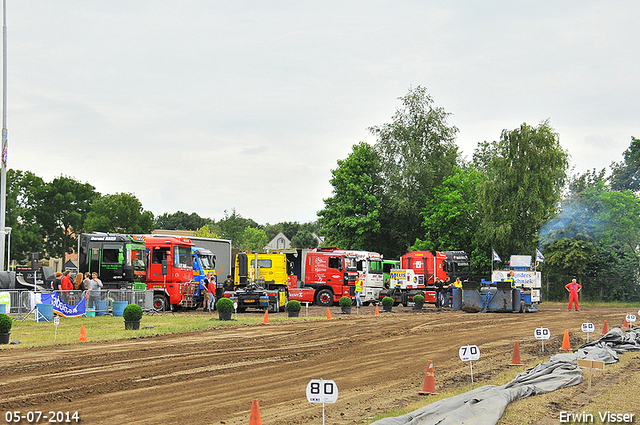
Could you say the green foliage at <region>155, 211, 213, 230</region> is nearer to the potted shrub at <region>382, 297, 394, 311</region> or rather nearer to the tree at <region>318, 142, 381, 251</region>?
the tree at <region>318, 142, 381, 251</region>

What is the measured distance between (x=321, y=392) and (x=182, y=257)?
24.3 metres

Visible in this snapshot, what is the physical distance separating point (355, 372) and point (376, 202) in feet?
140

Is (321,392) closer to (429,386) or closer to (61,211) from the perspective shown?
(429,386)

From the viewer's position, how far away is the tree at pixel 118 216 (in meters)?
68.5

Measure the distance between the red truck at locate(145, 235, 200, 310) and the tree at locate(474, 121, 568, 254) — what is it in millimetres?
25141

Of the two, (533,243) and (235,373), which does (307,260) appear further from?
(235,373)

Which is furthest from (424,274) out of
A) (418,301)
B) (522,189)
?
(522,189)

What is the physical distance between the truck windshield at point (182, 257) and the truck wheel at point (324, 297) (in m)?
9.44

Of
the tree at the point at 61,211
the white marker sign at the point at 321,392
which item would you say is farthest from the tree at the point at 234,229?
the white marker sign at the point at 321,392

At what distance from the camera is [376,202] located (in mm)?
55219

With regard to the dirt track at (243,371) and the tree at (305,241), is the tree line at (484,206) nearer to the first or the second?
the dirt track at (243,371)

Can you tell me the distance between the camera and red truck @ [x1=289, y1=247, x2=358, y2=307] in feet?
120

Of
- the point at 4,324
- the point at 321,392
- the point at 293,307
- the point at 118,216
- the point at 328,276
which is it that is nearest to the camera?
the point at 321,392

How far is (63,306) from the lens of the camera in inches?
897
